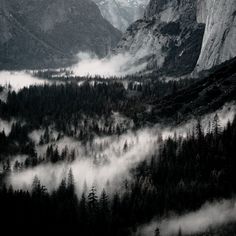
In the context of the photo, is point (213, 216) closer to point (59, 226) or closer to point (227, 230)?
point (227, 230)

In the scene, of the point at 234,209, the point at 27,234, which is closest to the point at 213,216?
the point at 234,209

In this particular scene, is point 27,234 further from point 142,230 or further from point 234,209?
point 234,209

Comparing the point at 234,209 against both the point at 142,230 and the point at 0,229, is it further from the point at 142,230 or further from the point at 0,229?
the point at 0,229

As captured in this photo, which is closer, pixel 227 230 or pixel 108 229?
pixel 227 230

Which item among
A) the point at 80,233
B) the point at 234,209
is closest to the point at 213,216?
the point at 234,209

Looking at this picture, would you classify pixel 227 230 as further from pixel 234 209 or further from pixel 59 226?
pixel 59 226

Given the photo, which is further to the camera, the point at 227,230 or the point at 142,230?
the point at 142,230

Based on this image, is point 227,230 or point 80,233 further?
point 80,233

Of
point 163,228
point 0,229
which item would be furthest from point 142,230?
point 0,229

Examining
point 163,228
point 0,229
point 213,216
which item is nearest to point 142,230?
point 163,228
